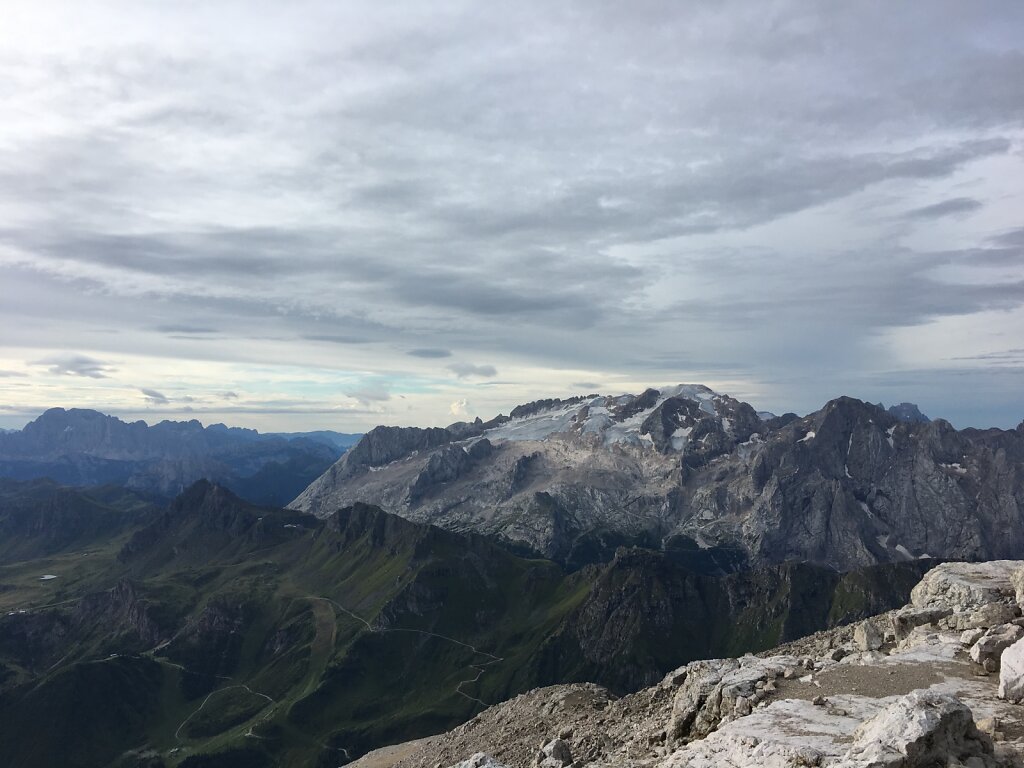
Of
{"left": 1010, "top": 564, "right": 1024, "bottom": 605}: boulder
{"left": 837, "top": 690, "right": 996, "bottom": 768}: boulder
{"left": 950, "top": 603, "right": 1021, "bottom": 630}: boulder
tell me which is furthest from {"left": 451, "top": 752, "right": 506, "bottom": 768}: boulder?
{"left": 1010, "top": 564, "right": 1024, "bottom": 605}: boulder

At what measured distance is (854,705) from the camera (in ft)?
117

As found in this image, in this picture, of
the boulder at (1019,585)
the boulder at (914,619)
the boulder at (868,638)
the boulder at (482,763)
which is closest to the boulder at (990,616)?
the boulder at (1019,585)

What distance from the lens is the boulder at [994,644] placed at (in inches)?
1543

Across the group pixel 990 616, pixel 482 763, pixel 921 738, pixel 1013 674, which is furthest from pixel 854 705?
pixel 482 763

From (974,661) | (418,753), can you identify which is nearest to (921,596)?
(974,661)

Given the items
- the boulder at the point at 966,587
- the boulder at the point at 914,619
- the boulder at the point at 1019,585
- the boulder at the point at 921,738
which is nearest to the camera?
the boulder at the point at 921,738

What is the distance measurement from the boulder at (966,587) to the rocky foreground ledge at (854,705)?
135mm

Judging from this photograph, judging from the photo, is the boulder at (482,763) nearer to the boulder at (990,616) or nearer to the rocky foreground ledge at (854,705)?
the rocky foreground ledge at (854,705)

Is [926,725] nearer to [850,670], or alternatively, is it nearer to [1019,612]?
[850,670]

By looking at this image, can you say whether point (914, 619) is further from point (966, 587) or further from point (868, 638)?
point (966, 587)

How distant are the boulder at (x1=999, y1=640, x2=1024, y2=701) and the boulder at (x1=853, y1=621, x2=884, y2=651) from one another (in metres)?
13.0

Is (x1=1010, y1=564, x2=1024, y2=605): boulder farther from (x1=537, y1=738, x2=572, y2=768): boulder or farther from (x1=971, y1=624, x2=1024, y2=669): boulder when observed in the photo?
(x1=537, y1=738, x2=572, y2=768): boulder

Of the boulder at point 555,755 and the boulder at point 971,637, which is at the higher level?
the boulder at point 971,637

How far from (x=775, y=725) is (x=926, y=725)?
353 inches
